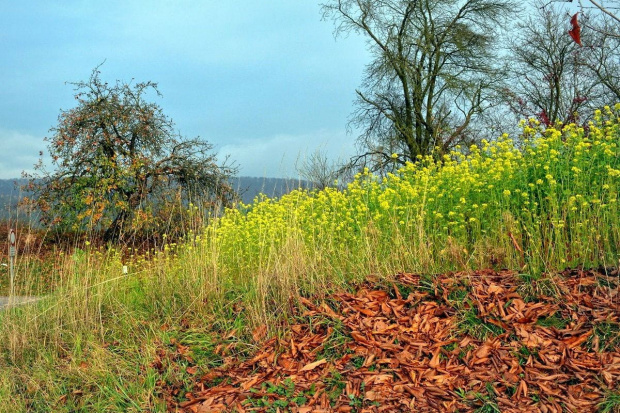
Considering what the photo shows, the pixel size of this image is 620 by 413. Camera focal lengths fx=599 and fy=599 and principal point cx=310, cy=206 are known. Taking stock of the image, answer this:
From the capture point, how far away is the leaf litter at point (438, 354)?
391 cm

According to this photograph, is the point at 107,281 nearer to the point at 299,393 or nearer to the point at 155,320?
the point at 155,320

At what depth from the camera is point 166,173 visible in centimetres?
1769

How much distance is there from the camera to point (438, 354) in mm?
4223

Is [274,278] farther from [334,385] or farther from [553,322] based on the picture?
[553,322]

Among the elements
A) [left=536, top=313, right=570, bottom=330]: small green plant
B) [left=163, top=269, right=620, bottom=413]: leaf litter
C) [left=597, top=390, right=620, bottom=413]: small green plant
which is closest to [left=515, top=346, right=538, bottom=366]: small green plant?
[left=163, top=269, right=620, bottom=413]: leaf litter

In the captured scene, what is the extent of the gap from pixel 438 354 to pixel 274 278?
5.86ft

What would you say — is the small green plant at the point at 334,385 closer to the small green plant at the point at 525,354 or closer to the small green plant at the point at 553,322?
the small green plant at the point at 525,354

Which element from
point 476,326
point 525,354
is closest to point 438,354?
point 476,326

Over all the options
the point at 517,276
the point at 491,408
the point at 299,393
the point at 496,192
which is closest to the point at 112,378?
the point at 299,393

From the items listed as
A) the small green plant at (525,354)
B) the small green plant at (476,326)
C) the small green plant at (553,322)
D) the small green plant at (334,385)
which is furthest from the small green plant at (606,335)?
the small green plant at (334,385)

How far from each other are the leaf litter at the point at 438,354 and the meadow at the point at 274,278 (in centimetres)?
17

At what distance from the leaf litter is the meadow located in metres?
0.17

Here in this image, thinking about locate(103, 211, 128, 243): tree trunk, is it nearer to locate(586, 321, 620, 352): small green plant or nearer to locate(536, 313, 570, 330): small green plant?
locate(536, 313, 570, 330): small green plant

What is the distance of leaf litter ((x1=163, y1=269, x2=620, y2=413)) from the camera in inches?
154
